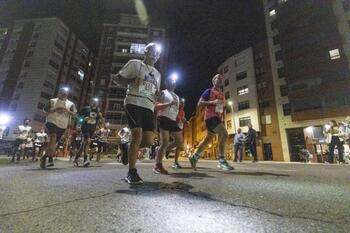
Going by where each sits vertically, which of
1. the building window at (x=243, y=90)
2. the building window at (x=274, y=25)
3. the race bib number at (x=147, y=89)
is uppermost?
the building window at (x=274, y=25)

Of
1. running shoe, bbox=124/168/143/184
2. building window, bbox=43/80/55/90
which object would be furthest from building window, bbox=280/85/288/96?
building window, bbox=43/80/55/90

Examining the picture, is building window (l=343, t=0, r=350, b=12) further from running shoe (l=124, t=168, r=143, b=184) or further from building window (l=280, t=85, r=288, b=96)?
running shoe (l=124, t=168, r=143, b=184)

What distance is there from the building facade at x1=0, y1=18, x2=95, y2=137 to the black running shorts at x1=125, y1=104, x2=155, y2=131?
55.7m

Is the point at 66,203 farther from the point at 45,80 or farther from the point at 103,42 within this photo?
A: the point at 103,42

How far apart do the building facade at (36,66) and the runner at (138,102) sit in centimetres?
5557

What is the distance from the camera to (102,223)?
1520 mm

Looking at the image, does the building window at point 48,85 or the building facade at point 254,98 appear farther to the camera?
the building window at point 48,85

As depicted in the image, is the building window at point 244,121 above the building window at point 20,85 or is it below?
below

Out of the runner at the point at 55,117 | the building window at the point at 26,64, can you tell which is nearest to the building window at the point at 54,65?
the building window at the point at 26,64

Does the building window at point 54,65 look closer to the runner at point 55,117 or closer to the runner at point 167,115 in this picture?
the runner at point 55,117

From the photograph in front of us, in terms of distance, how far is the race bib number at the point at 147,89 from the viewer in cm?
353

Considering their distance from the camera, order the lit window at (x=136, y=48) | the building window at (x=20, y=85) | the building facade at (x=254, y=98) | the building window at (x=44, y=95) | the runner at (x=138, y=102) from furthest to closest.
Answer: the lit window at (x=136, y=48)
the building window at (x=20, y=85)
the building window at (x=44, y=95)
the building facade at (x=254, y=98)
the runner at (x=138, y=102)

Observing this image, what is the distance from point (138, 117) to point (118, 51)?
6477 cm

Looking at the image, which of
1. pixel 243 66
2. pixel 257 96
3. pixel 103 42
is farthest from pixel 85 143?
pixel 103 42
